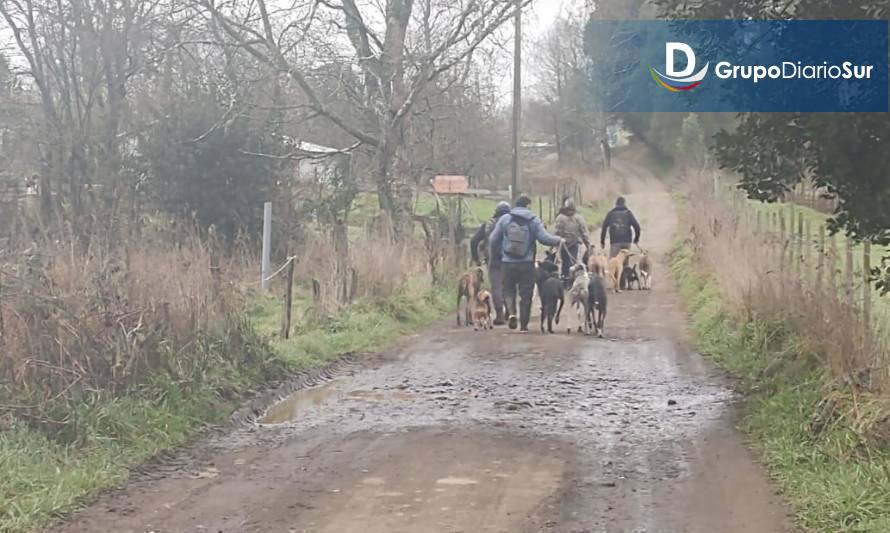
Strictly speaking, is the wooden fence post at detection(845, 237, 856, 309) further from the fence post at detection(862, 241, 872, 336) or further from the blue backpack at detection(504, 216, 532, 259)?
the blue backpack at detection(504, 216, 532, 259)

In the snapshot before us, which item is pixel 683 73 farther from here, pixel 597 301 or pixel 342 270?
pixel 342 270

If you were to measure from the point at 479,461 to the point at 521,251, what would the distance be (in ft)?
23.6

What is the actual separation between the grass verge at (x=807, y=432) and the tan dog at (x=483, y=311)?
3.72 m

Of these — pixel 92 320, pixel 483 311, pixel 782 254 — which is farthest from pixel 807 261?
pixel 92 320

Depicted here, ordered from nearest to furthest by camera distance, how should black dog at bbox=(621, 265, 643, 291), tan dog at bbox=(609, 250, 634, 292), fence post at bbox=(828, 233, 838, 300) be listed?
1. fence post at bbox=(828, 233, 838, 300)
2. tan dog at bbox=(609, 250, 634, 292)
3. black dog at bbox=(621, 265, 643, 291)

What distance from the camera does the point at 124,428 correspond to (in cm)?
821

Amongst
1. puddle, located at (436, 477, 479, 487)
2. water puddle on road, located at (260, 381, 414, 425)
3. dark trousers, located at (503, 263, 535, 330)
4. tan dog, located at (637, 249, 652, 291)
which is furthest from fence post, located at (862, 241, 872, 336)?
tan dog, located at (637, 249, 652, 291)

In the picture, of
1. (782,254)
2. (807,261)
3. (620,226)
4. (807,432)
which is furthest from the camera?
(620,226)

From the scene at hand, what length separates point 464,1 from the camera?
69.9 feet

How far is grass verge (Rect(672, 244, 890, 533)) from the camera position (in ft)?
21.4

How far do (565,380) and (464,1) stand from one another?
11750 millimetres

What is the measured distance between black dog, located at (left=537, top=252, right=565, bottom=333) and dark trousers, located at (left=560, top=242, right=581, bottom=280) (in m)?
2.82

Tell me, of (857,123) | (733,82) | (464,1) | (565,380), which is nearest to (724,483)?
(857,123)

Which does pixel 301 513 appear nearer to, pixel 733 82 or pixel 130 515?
pixel 130 515
